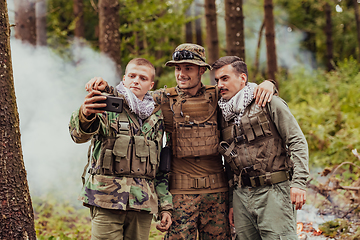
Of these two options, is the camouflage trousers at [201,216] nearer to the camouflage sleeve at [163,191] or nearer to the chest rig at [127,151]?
the camouflage sleeve at [163,191]

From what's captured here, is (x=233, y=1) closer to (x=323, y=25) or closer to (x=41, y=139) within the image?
(x=41, y=139)

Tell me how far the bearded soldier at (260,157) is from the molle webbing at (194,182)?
0.18 meters

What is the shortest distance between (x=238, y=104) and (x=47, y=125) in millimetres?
5060

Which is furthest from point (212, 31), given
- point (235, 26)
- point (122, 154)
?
point (122, 154)

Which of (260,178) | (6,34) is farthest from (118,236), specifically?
(6,34)

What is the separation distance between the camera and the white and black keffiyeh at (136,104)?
2.68m

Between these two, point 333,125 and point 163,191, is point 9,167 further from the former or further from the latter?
point 333,125

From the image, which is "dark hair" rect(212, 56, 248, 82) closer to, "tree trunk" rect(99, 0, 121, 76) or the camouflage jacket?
the camouflage jacket

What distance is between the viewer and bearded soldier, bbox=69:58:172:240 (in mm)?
2555

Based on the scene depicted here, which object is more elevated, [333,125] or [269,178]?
[333,125]

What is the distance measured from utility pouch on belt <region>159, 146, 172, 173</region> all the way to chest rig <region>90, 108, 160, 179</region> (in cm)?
16

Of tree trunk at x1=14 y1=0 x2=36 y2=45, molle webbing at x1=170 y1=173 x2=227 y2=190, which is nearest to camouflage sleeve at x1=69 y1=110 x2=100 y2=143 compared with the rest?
molle webbing at x1=170 y1=173 x2=227 y2=190

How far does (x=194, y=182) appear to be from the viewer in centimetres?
305

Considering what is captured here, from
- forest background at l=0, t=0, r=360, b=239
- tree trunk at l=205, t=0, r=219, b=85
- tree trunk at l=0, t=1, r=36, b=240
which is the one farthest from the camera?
tree trunk at l=205, t=0, r=219, b=85
